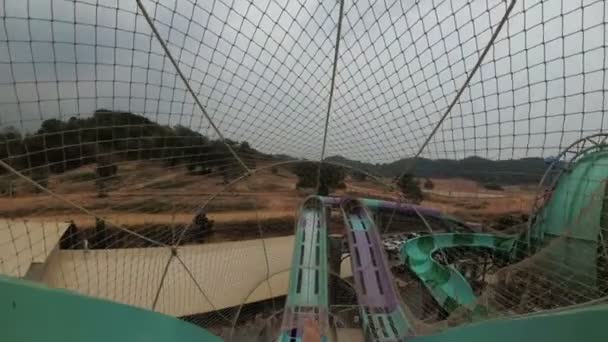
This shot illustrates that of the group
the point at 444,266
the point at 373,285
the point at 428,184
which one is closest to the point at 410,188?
the point at 428,184

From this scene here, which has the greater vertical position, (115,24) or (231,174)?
(115,24)

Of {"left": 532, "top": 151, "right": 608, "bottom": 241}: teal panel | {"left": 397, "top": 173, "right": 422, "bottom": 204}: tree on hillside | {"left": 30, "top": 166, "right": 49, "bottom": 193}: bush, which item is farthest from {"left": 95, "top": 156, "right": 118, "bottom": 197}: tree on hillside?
{"left": 532, "top": 151, "right": 608, "bottom": 241}: teal panel

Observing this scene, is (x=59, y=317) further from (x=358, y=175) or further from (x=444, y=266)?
(x=358, y=175)

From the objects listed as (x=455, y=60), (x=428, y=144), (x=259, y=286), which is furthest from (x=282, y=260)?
(x=455, y=60)

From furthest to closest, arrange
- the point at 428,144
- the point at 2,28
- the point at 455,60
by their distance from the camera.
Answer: the point at 428,144 → the point at 455,60 → the point at 2,28

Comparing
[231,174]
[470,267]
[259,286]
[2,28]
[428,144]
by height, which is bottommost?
[259,286]

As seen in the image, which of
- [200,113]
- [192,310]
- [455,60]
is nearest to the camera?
[455,60]

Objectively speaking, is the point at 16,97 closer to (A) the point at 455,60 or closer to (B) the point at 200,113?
(B) the point at 200,113

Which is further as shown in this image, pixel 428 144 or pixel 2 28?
pixel 428 144
